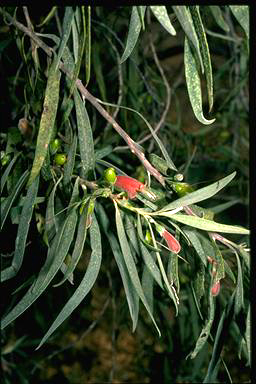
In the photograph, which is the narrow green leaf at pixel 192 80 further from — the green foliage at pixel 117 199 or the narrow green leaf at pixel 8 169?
the narrow green leaf at pixel 8 169

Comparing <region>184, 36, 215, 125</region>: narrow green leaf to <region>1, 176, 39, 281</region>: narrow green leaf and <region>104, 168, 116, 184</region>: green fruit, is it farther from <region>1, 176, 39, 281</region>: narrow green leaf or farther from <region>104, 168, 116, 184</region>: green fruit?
<region>1, 176, 39, 281</region>: narrow green leaf

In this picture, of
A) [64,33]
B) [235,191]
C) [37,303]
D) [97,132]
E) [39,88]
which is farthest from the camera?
[235,191]

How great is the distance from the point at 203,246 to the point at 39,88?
357mm

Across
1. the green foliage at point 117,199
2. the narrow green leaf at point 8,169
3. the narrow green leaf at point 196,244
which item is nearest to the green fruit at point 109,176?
the green foliage at point 117,199

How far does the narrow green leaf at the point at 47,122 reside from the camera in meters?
0.79

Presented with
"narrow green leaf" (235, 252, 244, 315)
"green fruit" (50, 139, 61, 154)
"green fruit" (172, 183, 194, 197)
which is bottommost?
"narrow green leaf" (235, 252, 244, 315)

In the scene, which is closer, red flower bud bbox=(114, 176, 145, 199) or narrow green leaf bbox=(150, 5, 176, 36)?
narrow green leaf bbox=(150, 5, 176, 36)

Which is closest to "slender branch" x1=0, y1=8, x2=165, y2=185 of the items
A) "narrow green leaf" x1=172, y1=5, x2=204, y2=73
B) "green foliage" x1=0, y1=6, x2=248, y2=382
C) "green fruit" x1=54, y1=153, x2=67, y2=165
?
"green foliage" x1=0, y1=6, x2=248, y2=382

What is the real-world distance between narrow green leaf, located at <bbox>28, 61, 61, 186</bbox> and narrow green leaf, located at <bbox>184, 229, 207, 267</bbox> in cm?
21

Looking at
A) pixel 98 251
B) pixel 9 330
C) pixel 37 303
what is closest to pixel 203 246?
pixel 98 251

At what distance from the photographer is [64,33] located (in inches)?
30.0

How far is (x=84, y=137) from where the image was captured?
0.89 meters

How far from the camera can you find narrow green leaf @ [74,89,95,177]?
0.88 m

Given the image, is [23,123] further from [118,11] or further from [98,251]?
[118,11]
